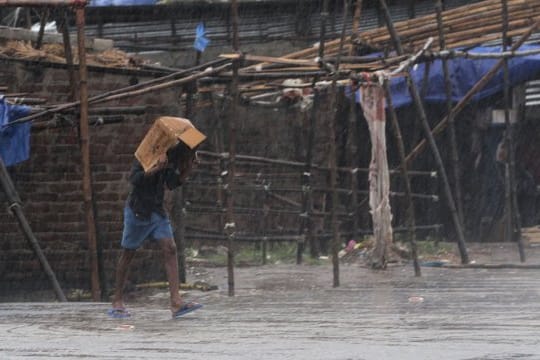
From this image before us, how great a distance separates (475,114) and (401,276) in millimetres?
5318

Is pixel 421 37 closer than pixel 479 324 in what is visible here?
No

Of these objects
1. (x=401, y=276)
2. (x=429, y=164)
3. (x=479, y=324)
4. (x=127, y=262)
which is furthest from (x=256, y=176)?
(x=479, y=324)

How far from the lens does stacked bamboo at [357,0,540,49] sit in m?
15.1

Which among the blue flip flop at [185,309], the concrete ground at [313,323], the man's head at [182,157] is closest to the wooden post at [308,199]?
the concrete ground at [313,323]

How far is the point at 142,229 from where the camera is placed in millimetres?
10211

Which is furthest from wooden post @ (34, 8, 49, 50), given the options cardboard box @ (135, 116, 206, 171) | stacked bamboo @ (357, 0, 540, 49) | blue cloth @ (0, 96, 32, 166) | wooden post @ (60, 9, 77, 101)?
stacked bamboo @ (357, 0, 540, 49)

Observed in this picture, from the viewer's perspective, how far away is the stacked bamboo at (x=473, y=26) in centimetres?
1509

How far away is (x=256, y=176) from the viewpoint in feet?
58.2

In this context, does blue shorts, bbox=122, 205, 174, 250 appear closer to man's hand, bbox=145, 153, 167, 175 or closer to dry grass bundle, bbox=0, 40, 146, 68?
man's hand, bbox=145, 153, 167, 175

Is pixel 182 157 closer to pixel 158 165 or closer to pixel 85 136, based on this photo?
pixel 158 165

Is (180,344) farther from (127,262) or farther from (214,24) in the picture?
(214,24)

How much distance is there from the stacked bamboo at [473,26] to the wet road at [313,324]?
3552 millimetres

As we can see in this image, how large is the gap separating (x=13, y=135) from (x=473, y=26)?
668 centimetres

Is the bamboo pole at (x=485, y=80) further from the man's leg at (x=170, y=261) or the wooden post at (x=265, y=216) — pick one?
the man's leg at (x=170, y=261)
